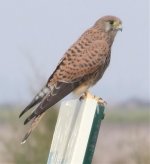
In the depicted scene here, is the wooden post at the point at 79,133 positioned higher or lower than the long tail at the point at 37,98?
higher

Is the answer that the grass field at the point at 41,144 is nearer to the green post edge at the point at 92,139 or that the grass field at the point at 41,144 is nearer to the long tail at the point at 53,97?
the long tail at the point at 53,97

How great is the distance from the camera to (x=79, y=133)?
3682mm

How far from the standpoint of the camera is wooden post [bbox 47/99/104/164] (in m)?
3.66

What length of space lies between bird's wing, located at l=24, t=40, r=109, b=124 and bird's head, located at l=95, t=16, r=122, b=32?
0.96 ft

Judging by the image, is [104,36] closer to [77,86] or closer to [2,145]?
[77,86]

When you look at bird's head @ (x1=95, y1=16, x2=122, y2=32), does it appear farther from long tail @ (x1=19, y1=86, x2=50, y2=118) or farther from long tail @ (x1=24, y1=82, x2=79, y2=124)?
long tail @ (x1=19, y1=86, x2=50, y2=118)

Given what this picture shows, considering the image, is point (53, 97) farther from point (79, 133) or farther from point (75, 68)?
point (79, 133)

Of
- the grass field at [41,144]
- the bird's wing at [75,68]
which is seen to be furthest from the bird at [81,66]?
the grass field at [41,144]

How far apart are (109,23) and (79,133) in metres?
3.29

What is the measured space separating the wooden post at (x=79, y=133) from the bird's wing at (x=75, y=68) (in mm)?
1389

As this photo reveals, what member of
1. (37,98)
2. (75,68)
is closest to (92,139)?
(37,98)

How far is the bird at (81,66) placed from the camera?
564cm

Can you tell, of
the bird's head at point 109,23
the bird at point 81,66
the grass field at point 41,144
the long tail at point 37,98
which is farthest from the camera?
the grass field at point 41,144

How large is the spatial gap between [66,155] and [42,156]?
613 centimetres
